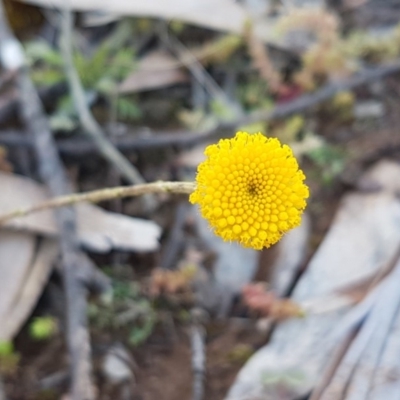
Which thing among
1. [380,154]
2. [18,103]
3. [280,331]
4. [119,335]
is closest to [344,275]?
[280,331]

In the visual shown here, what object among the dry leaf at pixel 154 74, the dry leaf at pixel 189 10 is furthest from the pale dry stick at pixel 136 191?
the dry leaf at pixel 189 10

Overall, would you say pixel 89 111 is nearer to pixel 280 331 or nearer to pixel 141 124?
pixel 141 124

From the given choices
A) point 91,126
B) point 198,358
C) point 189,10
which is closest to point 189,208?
point 91,126

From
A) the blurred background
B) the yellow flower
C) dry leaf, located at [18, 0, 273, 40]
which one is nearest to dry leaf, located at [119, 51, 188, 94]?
the blurred background

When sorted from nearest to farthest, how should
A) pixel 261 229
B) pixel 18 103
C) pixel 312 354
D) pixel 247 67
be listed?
pixel 261 229, pixel 312 354, pixel 18 103, pixel 247 67

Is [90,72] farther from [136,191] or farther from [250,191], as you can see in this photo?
[250,191]

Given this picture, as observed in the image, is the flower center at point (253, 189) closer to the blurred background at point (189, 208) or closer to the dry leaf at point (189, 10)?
the blurred background at point (189, 208)
